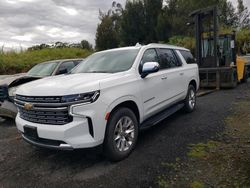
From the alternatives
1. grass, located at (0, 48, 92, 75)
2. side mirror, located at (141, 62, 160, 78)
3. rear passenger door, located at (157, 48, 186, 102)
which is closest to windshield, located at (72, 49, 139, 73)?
side mirror, located at (141, 62, 160, 78)

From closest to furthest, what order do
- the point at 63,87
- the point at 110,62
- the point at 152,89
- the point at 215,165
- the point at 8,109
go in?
1. the point at 63,87
2. the point at 215,165
3. the point at 152,89
4. the point at 110,62
5. the point at 8,109

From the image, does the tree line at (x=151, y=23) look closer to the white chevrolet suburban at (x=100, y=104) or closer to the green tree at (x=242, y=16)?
the green tree at (x=242, y=16)

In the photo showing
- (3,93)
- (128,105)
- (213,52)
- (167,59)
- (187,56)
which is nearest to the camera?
(128,105)

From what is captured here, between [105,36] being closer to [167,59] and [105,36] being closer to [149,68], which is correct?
[167,59]

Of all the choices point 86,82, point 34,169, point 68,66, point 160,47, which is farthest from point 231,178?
point 68,66

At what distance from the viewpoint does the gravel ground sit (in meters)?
3.71

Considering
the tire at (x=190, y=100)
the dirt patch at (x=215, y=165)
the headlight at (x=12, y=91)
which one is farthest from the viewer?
the tire at (x=190, y=100)

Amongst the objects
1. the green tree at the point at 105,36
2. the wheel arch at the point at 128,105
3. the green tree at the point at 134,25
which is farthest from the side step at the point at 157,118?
the green tree at the point at 105,36

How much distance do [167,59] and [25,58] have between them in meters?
14.4

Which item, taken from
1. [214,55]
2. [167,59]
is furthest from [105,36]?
[167,59]

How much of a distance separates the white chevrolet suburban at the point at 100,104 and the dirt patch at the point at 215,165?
0.91 m

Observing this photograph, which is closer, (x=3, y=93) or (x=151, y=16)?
(x=3, y=93)

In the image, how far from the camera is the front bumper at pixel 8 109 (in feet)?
21.9

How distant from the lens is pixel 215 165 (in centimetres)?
393
